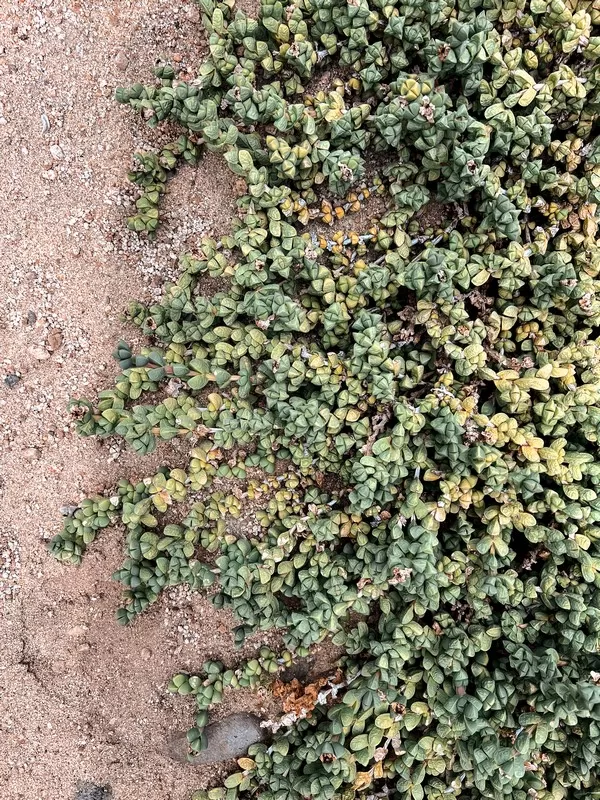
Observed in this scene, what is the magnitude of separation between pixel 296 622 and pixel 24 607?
1.92 meters

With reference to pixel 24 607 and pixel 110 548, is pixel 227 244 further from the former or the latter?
pixel 24 607

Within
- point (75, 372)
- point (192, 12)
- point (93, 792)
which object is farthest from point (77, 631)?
point (192, 12)

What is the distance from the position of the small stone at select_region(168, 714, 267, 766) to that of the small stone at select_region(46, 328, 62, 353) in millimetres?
2756

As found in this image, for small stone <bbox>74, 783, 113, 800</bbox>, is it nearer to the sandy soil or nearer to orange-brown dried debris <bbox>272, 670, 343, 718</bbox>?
the sandy soil

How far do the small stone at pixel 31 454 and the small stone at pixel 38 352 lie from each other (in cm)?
61

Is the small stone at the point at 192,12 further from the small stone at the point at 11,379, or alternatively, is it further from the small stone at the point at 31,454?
the small stone at the point at 31,454

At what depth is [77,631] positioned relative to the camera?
4203mm

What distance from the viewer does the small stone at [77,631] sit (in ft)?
13.8

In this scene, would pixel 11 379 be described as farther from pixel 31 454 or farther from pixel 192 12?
pixel 192 12

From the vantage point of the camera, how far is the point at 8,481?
4.16 meters

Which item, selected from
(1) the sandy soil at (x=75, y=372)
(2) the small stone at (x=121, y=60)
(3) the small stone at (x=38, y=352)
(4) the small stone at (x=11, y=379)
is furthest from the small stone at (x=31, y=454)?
(2) the small stone at (x=121, y=60)

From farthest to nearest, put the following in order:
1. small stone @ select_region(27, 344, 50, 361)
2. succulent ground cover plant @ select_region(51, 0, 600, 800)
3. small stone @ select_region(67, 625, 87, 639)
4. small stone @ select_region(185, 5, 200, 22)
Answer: small stone @ select_region(67, 625, 87, 639)
small stone @ select_region(27, 344, 50, 361)
small stone @ select_region(185, 5, 200, 22)
succulent ground cover plant @ select_region(51, 0, 600, 800)

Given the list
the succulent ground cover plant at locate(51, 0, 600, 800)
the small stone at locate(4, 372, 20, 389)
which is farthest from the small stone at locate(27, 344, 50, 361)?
the succulent ground cover plant at locate(51, 0, 600, 800)

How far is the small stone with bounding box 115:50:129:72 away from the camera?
3.95 m
